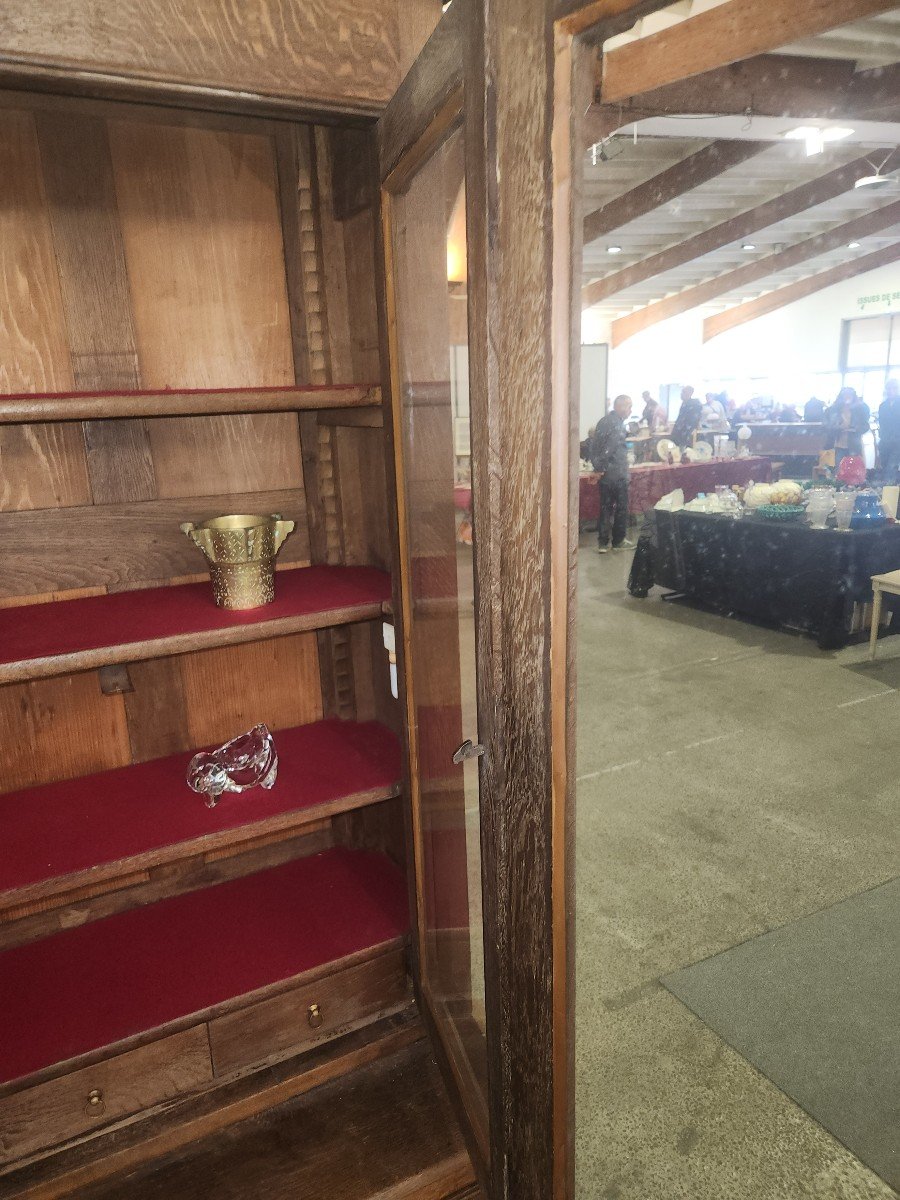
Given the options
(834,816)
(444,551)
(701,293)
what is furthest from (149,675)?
(701,293)

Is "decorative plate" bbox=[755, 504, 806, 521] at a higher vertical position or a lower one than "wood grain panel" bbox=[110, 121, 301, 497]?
lower

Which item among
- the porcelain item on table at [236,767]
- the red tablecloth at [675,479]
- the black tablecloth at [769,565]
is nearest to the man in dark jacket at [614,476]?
the red tablecloth at [675,479]

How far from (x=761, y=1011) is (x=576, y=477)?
1.83m

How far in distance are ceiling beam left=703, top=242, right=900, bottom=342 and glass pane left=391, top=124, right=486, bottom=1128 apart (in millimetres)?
17134

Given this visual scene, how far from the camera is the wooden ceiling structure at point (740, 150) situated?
4.08 metres

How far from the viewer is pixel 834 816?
2928mm

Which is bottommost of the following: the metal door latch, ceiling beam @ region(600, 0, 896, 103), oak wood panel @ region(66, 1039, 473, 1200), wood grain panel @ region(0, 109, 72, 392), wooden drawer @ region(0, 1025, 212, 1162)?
oak wood panel @ region(66, 1039, 473, 1200)

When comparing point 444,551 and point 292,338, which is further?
point 292,338

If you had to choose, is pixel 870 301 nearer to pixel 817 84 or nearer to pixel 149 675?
pixel 817 84

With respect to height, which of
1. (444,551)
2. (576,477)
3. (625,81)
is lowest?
(444,551)

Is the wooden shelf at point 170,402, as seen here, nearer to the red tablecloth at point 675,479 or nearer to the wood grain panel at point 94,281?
the wood grain panel at point 94,281

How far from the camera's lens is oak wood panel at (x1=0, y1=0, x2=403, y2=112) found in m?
1.09

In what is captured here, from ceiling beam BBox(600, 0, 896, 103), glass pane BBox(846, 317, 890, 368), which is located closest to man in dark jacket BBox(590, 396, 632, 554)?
ceiling beam BBox(600, 0, 896, 103)

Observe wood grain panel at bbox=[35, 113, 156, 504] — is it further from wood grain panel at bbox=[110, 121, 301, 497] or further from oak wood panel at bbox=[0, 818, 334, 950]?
oak wood panel at bbox=[0, 818, 334, 950]
